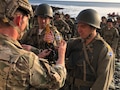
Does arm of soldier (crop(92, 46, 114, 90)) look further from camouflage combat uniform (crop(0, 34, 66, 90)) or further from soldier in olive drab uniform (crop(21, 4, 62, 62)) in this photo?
camouflage combat uniform (crop(0, 34, 66, 90))

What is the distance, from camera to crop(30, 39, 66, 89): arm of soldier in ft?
10.1

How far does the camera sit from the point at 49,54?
457 centimetres

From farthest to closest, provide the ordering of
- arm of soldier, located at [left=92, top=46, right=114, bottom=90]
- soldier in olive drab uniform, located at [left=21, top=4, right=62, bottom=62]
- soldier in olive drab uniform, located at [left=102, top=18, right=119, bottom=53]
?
soldier in olive drab uniform, located at [left=102, top=18, right=119, bottom=53] → soldier in olive drab uniform, located at [left=21, top=4, right=62, bottom=62] → arm of soldier, located at [left=92, top=46, right=114, bottom=90]

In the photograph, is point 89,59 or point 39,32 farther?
point 39,32

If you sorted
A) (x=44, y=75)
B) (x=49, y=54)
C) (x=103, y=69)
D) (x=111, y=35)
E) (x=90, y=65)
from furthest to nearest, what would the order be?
1. (x=111, y=35)
2. (x=90, y=65)
3. (x=103, y=69)
4. (x=49, y=54)
5. (x=44, y=75)

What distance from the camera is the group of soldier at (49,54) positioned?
302 centimetres

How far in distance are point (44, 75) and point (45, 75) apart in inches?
0.5

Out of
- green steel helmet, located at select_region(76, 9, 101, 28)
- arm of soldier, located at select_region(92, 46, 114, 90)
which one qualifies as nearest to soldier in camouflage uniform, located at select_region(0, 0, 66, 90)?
arm of soldier, located at select_region(92, 46, 114, 90)

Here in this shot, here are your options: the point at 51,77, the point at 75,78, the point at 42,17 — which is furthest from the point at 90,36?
the point at 51,77

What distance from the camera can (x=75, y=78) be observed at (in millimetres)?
5070

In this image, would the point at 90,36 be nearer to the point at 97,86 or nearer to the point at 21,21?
the point at 97,86

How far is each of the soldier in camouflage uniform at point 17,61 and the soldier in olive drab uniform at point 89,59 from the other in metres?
1.69

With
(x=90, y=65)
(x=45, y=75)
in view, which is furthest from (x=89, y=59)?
(x=45, y=75)

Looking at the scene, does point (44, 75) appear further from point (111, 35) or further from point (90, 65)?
point (111, 35)
